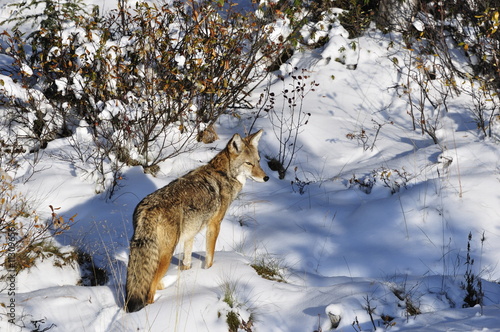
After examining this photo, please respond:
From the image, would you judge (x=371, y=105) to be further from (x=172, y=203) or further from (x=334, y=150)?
(x=172, y=203)

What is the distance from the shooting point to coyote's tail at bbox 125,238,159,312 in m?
4.41

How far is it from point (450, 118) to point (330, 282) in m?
5.68

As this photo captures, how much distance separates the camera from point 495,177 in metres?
7.23

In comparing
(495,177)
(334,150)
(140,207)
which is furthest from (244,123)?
(140,207)

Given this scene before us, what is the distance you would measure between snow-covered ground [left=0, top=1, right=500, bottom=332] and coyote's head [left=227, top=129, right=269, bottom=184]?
894 millimetres

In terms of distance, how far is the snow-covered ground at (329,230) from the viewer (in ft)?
14.7

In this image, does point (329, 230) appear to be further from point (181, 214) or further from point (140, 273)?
point (140, 273)

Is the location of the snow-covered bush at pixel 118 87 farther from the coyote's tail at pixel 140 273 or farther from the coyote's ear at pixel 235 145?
the coyote's tail at pixel 140 273

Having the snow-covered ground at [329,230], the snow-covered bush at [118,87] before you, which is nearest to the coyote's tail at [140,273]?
the snow-covered ground at [329,230]

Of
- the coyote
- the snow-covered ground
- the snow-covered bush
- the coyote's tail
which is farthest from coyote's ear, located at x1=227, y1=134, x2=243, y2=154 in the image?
the snow-covered bush

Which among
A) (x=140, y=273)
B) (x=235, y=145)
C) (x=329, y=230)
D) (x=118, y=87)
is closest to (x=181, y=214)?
(x=140, y=273)

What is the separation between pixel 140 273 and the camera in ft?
14.6

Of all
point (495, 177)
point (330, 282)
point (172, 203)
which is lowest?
point (330, 282)

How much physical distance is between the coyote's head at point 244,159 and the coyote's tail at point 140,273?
195 cm
